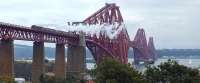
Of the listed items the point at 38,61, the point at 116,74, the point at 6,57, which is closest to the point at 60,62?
the point at 38,61

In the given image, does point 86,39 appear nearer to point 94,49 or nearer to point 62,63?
point 94,49

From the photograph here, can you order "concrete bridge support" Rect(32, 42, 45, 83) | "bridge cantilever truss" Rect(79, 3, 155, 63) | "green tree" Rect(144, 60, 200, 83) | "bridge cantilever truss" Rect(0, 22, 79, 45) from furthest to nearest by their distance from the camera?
"bridge cantilever truss" Rect(79, 3, 155, 63) → "concrete bridge support" Rect(32, 42, 45, 83) → "bridge cantilever truss" Rect(0, 22, 79, 45) → "green tree" Rect(144, 60, 200, 83)

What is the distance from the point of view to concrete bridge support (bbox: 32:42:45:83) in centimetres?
11131

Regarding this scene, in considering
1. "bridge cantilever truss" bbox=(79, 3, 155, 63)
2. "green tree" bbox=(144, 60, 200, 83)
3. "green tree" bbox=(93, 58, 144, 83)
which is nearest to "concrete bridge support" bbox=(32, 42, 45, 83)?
"bridge cantilever truss" bbox=(79, 3, 155, 63)

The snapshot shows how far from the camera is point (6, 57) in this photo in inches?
3809

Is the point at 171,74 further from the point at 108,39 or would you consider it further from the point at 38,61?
the point at 108,39

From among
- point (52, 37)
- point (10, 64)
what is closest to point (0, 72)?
point (10, 64)

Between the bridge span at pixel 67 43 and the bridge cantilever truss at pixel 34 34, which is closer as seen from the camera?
the bridge span at pixel 67 43

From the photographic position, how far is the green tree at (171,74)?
55625 millimetres

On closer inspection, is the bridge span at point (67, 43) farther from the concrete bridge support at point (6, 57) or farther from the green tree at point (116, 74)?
the green tree at point (116, 74)

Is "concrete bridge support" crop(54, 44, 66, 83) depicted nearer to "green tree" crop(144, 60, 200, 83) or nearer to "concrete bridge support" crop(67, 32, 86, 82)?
"concrete bridge support" crop(67, 32, 86, 82)

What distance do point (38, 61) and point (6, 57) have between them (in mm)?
15276

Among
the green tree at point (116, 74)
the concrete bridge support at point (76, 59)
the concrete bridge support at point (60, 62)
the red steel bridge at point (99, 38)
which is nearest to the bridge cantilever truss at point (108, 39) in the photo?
the red steel bridge at point (99, 38)

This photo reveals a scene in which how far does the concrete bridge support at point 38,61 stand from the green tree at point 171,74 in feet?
183
